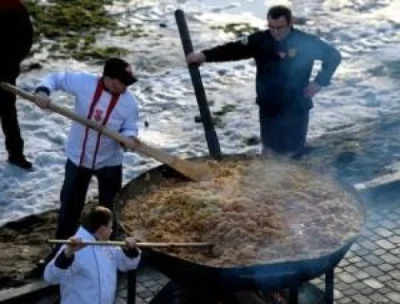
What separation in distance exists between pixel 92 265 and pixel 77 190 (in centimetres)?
183

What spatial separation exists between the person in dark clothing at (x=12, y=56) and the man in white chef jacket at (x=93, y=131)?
1943mm

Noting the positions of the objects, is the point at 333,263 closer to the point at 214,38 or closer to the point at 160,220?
the point at 160,220

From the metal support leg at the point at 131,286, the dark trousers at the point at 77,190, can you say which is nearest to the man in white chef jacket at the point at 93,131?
the dark trousers at the point at 77,190

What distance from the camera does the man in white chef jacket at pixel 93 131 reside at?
7.02 metres

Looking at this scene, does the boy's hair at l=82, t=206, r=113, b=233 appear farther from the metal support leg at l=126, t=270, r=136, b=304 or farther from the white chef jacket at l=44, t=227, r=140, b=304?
the metal support leg at l=126, t=270, r=136, b=304

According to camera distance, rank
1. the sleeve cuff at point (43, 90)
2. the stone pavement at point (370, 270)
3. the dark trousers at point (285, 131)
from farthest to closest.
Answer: the dark trousers at point (285, 131)
the stone pavement at point (370, 270)
the sleeve cuff at point (43, 90)

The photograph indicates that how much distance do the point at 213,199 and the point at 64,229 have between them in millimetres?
2022

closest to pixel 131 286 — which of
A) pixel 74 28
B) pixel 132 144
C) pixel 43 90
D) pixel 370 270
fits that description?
pixel 132 144

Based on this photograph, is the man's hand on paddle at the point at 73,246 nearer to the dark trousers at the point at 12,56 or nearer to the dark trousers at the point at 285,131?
the dark trousers at the point at 285,131

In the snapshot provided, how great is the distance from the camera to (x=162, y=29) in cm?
1341

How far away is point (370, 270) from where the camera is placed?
7.86m

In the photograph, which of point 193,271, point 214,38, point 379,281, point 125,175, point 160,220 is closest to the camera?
point 193,271

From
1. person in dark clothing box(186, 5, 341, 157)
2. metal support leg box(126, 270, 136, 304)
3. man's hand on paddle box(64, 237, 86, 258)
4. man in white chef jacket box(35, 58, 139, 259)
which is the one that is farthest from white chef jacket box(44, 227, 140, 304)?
person in dark clothing box(186, 5, 341, 157)

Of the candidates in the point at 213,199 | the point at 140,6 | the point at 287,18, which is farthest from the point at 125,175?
the point at 140,6
